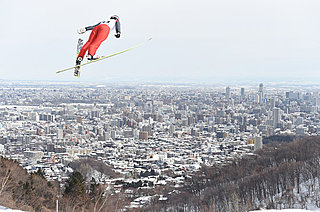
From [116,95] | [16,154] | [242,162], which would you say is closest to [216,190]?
[242,162]

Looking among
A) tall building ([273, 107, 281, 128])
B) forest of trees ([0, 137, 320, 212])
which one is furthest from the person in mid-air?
tall building ([273, 107, 281, 128])

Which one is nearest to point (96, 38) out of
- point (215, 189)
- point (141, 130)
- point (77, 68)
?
point (77, 68)

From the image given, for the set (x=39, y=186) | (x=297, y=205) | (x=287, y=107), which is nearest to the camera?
(x=39, y=186)

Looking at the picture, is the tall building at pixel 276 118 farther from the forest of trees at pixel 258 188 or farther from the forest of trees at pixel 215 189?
the forest of trees at pixel 258 188

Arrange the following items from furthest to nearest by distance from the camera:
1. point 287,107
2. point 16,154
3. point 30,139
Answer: point 287,107 < point 30,139 < point 16,154

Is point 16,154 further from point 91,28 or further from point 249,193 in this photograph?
point 91,28

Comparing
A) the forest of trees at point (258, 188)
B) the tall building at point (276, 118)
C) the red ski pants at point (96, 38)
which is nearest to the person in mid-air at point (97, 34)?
the red ski pants at point (96, 38)

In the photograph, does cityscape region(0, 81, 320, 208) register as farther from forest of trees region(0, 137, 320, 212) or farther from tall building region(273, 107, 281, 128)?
forest of trees region(0, 137, 320, 212)
